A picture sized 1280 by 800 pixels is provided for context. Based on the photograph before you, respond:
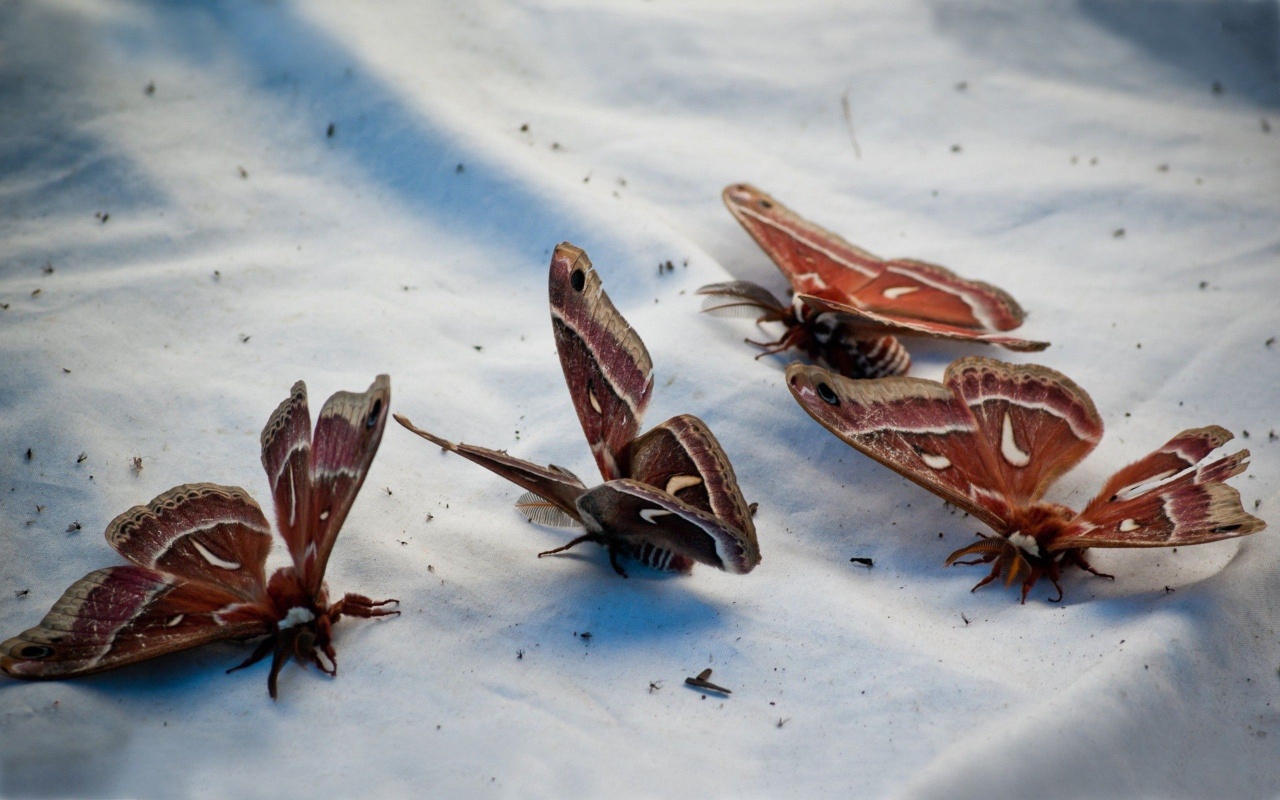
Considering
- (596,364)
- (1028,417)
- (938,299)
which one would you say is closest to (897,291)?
(938,299)

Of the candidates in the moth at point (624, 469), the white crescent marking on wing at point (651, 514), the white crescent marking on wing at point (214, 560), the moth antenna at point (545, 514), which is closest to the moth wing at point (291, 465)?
the white crescent marking on wing at point (214, 560)

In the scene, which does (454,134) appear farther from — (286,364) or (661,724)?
(661,724)

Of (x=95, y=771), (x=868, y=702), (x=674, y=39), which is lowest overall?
(x=95, y=771)

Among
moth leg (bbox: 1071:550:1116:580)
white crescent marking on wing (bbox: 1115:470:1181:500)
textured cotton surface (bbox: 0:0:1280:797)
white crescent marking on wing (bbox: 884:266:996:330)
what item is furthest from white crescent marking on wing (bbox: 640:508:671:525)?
white crescent marking on wing (bbox: 884:266:996:330)

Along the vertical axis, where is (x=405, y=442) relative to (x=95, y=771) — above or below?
above

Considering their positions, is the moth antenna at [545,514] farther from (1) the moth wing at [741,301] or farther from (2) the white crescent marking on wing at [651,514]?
(1) the moth wing at [741,301]

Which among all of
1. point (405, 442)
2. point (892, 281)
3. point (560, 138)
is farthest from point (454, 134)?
point (892, 281)

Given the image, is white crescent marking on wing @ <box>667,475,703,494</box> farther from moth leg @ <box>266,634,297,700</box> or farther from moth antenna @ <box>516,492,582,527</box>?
moth leg @ <box>266,634,297,700</box>
